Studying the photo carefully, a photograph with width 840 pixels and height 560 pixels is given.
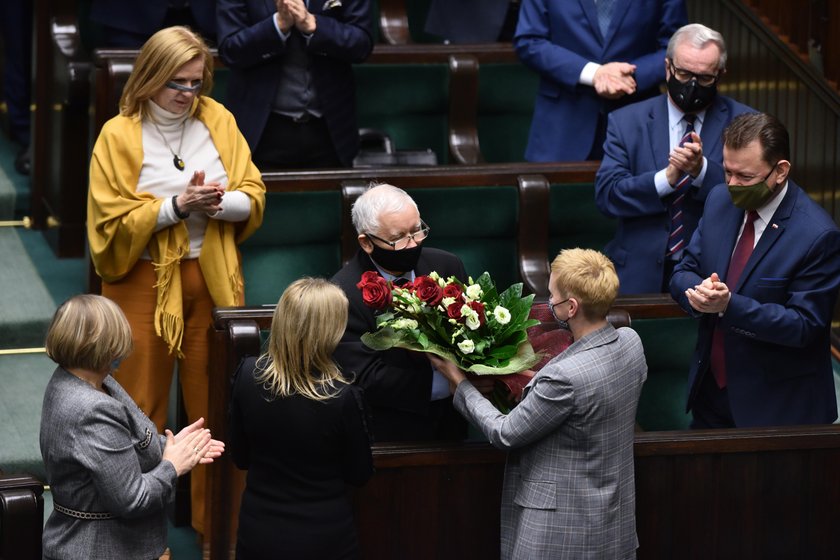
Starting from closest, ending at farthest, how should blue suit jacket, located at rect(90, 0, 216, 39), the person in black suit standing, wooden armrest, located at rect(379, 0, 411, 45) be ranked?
the person in black suit standing < blue suit jacket, located at rect(90, 0, 216, 39) < wooden armrest, located at rect(379, 0, 411, 45)

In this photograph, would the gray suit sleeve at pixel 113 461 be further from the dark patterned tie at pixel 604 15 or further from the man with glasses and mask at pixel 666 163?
the dark patterned tie at pixel 604 15

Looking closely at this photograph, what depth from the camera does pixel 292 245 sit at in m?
4.80

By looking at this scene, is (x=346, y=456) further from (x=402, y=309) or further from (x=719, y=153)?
(x=719, y=153)

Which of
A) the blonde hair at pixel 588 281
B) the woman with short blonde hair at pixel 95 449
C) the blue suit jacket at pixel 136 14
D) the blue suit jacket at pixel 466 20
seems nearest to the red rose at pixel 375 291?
the blonde hair at pixel 588 281

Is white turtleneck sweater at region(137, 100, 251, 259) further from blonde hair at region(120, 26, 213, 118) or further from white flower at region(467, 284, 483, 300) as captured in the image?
white flower at region(467, 284, 483, 300)

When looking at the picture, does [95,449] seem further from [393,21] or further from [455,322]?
[393,21]

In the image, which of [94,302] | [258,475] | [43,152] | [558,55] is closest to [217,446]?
[258,475]

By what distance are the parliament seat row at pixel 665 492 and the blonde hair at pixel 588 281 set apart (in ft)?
1.64

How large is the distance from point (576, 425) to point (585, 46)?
2.14 meters

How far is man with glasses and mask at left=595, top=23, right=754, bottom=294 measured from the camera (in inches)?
168

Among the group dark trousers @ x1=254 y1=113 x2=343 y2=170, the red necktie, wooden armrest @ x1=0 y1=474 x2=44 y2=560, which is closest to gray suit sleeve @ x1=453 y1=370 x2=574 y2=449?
the red necktie

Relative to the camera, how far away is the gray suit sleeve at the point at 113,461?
3.01 m

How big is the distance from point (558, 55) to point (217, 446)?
2222 mm

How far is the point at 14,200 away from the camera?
611 cm
